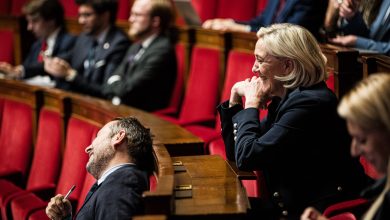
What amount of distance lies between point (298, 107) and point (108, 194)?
7.6 inches

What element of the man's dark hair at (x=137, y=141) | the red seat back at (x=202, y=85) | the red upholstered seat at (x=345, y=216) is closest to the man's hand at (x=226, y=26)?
the red seat back at (x=202, y=85)

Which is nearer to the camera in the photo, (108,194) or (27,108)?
(108,194)

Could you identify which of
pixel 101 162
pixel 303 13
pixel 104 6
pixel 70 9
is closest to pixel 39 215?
pixel 101 162

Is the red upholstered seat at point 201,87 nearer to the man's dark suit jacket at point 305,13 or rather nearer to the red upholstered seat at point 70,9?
the man's dark suit jacket at point 305,13

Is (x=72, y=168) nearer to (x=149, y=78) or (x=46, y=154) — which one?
(x=46, y=154)

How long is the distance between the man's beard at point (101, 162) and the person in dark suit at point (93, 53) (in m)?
0.58

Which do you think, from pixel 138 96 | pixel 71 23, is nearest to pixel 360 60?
pixel 138 96

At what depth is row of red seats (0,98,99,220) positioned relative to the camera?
1.04 meters

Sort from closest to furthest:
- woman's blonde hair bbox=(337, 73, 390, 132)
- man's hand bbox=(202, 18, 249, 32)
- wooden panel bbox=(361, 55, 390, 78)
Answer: woman's blonde hair bbox=(337, 73, 390, 132), wooden panel bbox=(361, 55, 390, 78), man's hand bbox=(202, 18, 249, 32)

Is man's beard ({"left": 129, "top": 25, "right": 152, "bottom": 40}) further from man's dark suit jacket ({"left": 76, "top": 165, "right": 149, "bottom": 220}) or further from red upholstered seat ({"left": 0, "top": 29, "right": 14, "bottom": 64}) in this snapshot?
man's dark suit jacket ({"left": 76, "top": 165, "right": 149, "bottom": 220})

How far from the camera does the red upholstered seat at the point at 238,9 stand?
146 cm

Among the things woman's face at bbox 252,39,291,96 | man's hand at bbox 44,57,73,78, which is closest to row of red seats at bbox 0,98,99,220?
man's hand at bbox 44,57,73,78

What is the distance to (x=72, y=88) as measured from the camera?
1.40m

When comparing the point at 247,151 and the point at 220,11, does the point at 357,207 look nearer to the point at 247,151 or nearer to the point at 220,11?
the point at 247,151
